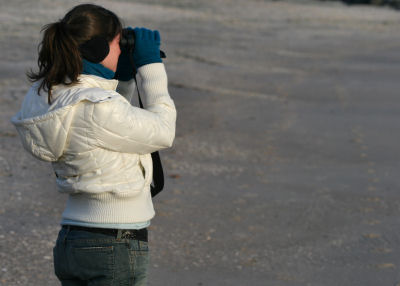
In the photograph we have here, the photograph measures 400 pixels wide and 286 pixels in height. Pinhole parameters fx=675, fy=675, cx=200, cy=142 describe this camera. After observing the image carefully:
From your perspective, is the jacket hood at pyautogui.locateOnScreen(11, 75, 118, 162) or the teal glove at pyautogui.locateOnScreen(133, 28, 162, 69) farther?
the teal glove at pyautogui.locateOnScreen(133, 28, 162, 69)

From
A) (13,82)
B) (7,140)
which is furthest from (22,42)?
(7,140)

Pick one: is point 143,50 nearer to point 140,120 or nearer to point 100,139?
point 140,120

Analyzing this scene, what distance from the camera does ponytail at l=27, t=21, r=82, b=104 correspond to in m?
2.17

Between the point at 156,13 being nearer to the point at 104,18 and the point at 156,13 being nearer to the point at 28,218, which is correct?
the point at 28,218

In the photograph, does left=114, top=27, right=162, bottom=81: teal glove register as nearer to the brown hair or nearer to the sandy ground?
the brown hair

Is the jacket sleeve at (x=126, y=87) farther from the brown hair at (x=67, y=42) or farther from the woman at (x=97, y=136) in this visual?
the brown hair at (x=67, y=42)

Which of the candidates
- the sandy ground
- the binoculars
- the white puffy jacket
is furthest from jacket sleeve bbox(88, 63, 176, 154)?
the sandy ground

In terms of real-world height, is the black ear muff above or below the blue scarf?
above

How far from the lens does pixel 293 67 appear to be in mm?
14438

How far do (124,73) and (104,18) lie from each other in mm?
334

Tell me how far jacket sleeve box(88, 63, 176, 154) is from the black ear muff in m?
0.16

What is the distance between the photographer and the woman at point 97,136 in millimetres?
2188

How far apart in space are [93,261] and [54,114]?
1.68ft

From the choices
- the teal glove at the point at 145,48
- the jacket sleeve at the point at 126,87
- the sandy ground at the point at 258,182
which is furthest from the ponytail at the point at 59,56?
the sandy ground at the point at 258,182
